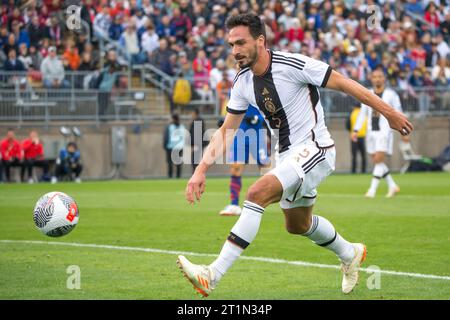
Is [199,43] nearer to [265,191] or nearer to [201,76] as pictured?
[201,76]

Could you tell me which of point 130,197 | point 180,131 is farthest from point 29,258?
point 180,131

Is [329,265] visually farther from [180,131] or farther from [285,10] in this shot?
[285,10]

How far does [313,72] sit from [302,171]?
0.90 metres

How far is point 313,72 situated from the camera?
8.22 meters

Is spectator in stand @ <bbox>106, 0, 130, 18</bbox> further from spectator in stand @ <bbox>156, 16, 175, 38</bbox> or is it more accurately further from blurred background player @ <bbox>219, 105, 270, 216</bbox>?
blurred background player @ <bbox>219, 105, 270, 216</bbox>

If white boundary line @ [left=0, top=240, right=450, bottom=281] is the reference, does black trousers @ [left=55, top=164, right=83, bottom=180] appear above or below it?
below

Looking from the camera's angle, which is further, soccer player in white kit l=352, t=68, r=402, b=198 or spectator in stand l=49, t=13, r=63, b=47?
spectator in stand l=49, t=13, r=63, b=47

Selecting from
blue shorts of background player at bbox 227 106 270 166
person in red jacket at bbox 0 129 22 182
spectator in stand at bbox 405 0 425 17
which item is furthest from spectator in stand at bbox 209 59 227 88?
blue shorts of background player at bbox 227 106 270 166

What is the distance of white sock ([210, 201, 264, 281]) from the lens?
7.73 metres

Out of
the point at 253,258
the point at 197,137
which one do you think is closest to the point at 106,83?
Result: the point at 197,137

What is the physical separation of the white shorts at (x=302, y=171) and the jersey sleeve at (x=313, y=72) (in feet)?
1.86

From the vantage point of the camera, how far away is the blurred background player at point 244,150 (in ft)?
53.3

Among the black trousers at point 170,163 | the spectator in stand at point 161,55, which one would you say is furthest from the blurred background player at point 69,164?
the spectator in stand at point 161,55

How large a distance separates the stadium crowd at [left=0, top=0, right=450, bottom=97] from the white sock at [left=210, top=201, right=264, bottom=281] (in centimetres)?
2042
